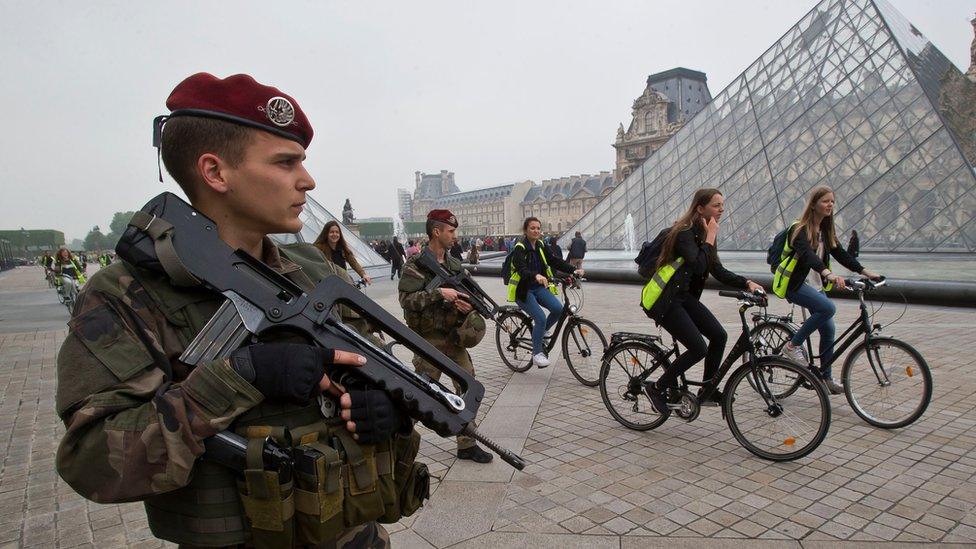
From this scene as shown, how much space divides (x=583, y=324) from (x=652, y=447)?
226 centimetres

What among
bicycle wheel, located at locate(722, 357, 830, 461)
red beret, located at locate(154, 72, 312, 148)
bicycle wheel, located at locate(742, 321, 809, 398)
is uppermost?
red beret, located at locate(154, 72, 312, 148)

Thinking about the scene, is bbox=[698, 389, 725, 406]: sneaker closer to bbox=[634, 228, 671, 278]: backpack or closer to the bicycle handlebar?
bbox=[634, 228, 671, 278]: backpack

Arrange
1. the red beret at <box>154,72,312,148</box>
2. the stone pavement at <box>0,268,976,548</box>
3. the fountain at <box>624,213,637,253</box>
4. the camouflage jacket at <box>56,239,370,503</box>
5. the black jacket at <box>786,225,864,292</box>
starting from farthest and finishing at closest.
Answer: the fountain at <box>624,213,637,253</box> → the black jacket at <box>786,225,864,292</box> → the stone pavement at <box>0,268,976,548</box> → the red beret at <box>154,72,312,148</box> → the camouflage jacket at <box>56,239,370,503</box>

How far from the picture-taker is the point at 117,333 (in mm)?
1182

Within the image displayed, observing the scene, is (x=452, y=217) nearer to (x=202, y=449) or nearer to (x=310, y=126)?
(x=310, y=126)

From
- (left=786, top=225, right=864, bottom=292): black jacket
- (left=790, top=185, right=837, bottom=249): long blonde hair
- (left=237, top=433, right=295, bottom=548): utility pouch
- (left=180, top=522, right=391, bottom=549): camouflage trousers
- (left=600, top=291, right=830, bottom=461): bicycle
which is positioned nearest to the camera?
(left=237, top=433, right=295, bottom=548): utility pouch

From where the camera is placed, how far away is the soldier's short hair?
1.38 m

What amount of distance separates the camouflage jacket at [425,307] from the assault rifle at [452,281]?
6cm

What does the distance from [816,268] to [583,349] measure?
8.05 feet

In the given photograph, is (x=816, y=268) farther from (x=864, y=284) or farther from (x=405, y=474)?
(x=405, y=474)

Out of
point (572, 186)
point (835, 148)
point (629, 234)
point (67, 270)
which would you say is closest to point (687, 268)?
point (67, 270)

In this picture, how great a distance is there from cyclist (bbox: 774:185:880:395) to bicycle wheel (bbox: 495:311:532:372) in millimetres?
2808

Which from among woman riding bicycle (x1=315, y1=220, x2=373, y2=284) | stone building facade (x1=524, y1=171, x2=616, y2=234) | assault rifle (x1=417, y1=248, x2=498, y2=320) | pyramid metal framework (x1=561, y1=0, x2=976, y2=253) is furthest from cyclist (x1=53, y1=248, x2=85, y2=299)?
stone building facade (x1=524, y1=171, x2=616, y2=234)

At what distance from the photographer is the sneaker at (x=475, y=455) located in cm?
417
